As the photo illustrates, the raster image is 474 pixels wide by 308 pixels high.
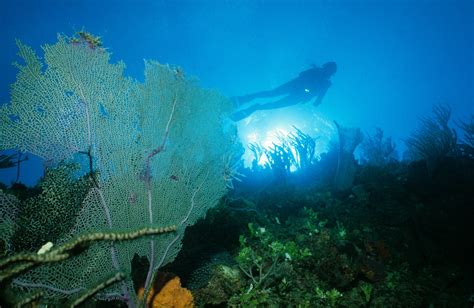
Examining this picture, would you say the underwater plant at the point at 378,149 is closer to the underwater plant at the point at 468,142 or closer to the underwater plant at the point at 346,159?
the underwater plant at the point at 346,159

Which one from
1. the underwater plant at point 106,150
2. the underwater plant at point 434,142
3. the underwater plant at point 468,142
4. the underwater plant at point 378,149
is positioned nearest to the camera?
the underwater plant at point 106,150

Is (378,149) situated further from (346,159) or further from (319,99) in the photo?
(346,159)

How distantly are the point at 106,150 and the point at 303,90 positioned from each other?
15.4 meters

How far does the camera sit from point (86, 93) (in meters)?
3.58

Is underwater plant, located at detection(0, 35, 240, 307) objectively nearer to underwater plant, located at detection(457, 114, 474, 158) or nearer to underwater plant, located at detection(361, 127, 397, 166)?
underwater plant, located at detection(457, 114, 474, 158)

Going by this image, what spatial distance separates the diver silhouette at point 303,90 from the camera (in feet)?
52.9

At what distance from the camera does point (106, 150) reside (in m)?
3.48

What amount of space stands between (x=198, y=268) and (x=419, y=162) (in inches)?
276

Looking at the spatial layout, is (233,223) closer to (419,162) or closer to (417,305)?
(417,305)

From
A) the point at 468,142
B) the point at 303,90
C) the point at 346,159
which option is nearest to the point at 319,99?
the point at 303,90

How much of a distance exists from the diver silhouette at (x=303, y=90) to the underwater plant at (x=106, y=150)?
38.0 ft

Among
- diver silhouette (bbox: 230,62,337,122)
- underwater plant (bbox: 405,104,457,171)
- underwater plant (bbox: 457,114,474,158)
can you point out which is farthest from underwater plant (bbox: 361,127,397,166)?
underwater plant (bbox: 457,114,474,158)

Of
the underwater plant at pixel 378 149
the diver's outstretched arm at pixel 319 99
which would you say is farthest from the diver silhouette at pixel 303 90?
the underwater plant at pixel 378 149

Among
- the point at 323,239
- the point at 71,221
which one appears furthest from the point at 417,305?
the point at 71,221
